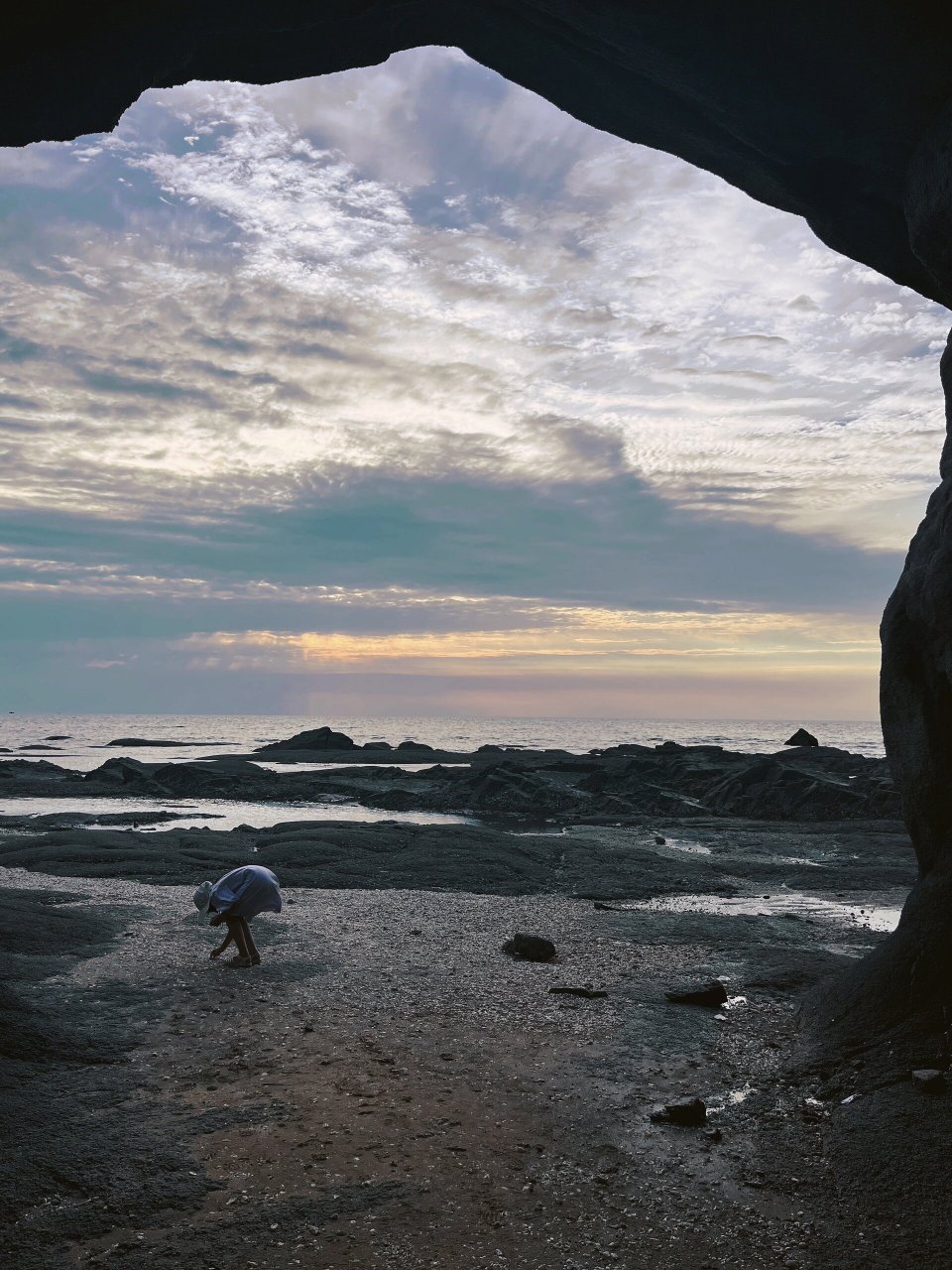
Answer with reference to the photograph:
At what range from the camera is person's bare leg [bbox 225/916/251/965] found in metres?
14.8

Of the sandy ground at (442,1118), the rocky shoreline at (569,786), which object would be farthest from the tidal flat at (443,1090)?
the rocky shoreline at (569,786)

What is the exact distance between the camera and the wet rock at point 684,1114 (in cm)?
898

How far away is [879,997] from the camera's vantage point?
11008 millimetres

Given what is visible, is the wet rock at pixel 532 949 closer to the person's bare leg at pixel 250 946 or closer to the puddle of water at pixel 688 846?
the person's bare leg at pixel 250 946

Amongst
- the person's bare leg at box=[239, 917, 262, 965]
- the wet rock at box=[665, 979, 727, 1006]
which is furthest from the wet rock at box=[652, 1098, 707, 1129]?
the person's bare leg at box=[239, 917, 262, 965]

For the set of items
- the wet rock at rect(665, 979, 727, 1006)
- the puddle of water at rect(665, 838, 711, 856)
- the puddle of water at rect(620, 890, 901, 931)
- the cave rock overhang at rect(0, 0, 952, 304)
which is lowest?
the puddle of water at rect(665, 838, 711, 856)

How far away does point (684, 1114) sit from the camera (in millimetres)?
8992

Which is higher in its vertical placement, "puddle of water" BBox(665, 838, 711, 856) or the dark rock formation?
"puddle of water" BBox(665, 838, 711, 856)

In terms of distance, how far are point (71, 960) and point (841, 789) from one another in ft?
118

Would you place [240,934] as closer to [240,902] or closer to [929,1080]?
[240,902]

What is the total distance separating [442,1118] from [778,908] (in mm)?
15515

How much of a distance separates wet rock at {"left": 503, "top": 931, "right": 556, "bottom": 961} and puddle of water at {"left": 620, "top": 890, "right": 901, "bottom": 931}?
6027mm

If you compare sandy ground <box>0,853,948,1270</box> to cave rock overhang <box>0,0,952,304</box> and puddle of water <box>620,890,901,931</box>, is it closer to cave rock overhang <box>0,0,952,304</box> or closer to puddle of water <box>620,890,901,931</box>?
puddle of water <box>620,890,901,931</box>

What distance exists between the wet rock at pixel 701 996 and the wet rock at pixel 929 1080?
392 cm
